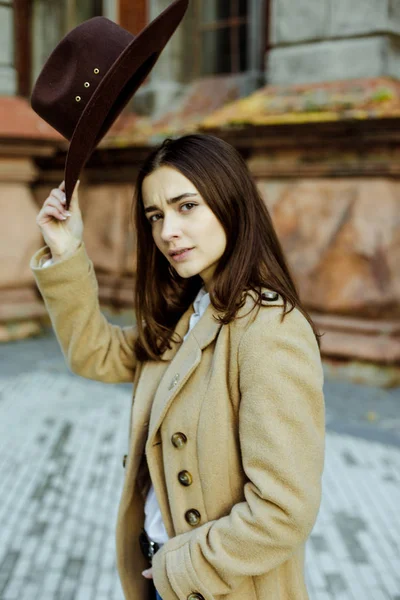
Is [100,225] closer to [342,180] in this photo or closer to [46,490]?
[342,180]

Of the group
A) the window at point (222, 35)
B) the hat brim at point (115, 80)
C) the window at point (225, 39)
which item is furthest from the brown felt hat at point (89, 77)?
the window at point (222, 35)

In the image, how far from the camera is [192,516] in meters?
1.34

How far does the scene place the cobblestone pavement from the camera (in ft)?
8.03

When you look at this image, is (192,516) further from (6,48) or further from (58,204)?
(6,48)

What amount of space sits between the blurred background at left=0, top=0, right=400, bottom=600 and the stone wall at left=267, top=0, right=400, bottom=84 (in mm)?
14

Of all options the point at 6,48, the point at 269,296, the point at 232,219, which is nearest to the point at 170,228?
the point at 232,219

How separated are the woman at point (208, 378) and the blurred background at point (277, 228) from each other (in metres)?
1.15

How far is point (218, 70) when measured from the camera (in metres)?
6.30

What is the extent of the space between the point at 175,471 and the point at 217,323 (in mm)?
326

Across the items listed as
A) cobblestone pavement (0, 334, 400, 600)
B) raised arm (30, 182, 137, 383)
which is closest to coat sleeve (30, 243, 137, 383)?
raised arm (30, 182, 137, 383)

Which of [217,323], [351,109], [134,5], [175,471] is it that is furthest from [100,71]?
[134,5]

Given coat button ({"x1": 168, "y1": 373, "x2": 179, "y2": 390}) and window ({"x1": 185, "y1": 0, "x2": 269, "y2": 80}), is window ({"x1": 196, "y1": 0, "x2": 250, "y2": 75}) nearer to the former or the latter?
window ({"x1": 185, "y1": 0, "x2": 269, "y2": 80})

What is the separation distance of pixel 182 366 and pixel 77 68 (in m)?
0.73

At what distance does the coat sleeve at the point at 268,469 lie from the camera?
3.94 feet
